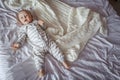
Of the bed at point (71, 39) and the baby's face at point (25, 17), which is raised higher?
the baby's face at point (25, 17)

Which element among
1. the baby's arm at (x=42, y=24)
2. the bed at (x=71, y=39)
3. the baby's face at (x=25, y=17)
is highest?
the baby's face at (x=25, y=17)

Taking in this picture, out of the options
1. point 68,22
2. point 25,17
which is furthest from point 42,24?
point 68,22

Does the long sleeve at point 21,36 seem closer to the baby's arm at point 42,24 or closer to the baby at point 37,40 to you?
the baby at point 37,40

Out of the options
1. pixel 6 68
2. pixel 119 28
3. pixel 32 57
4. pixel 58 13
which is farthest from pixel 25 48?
pixel 119 28

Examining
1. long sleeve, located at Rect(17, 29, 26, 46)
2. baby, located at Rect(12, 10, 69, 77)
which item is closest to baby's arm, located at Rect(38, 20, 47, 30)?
baby, located at Rect(12, 10, 69, 77)

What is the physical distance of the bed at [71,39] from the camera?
52.4 inches

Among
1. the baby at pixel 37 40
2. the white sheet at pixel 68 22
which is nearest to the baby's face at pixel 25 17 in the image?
the baby at pixel 37 40

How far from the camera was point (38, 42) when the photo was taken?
146 cm

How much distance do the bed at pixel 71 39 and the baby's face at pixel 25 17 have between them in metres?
0.09

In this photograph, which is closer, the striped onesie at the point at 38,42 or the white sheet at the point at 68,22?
the striped onesie at the point at 38,42

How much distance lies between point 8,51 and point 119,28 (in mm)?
943

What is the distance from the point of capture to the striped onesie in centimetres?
138

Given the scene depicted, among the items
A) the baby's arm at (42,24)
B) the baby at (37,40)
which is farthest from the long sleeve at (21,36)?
the baby's arm at (42,24)

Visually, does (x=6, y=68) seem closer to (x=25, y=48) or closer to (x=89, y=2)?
(x=25, y=48)
